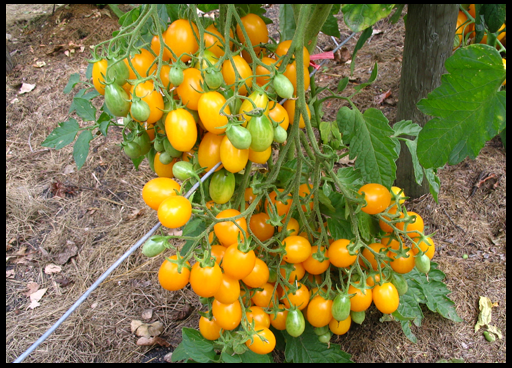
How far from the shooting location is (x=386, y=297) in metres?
0.98

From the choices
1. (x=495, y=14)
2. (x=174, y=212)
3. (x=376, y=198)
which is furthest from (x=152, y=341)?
(x=495, y=14)

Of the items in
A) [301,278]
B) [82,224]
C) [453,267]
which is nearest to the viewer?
[301,278]

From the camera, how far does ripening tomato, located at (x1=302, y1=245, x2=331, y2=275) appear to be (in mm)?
1019

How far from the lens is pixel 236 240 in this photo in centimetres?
89

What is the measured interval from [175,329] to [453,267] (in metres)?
1.23

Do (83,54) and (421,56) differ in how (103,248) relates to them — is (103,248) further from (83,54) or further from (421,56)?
(83,54)

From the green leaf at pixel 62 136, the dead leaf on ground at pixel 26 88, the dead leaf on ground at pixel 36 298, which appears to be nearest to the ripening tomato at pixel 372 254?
the green leaf at pixel 62 136

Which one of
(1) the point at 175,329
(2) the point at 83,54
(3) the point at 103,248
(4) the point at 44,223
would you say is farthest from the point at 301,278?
(2) the point at 83,54

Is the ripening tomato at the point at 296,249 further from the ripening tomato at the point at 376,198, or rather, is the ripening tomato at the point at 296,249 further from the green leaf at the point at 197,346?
the green leaf at the point at 197,346

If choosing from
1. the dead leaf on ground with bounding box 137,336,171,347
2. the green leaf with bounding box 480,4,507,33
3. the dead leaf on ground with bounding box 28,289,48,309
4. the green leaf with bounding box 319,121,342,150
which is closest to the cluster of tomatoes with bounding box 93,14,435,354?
the green leaf with bounding box 319,121,342,150

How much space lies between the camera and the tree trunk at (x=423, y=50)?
138 cm

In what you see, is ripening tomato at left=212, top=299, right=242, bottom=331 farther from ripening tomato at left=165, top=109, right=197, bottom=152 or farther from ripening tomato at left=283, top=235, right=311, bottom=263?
ripening tomato at left=165, top=109, right=197, bottom=152

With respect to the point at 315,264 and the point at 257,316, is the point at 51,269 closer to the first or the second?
the point at 257,316

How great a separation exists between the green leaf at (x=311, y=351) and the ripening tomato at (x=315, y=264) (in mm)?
293
